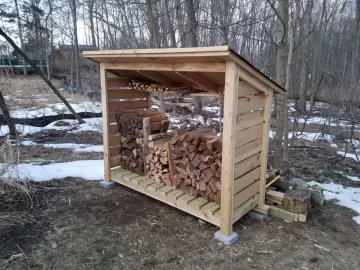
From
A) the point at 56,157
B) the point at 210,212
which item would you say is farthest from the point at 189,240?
the point at 56,157

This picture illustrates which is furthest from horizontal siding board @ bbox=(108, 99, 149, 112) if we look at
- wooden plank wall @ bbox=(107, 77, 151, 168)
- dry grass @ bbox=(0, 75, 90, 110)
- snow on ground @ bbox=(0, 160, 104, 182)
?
dry grass @ bbox=(0, 75, 90, 110)

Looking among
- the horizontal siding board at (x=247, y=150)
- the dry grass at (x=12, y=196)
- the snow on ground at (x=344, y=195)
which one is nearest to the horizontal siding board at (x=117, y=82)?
the dry grass at (x=12, y=196)

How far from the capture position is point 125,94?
13.2 feet

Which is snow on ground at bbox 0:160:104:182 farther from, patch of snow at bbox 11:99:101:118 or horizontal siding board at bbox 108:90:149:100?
patch of snow at bbox 11:99:101:118

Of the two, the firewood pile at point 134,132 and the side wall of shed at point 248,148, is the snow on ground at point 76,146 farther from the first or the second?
the side wall of shed at point 248,148

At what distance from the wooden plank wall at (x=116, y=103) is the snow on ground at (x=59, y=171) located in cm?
49

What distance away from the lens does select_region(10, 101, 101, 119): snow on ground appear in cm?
773

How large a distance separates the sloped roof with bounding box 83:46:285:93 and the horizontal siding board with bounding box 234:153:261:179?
80cm

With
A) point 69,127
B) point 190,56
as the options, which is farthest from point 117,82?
point 69,127

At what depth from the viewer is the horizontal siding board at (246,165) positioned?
8.82 feet

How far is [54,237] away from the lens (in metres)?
2.63

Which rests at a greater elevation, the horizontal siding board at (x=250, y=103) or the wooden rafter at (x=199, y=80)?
the wooden rafter at (x=199, y=80)

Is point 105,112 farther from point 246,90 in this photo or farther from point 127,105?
point 246,90

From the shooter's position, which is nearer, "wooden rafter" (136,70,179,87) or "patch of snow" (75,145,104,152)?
"wooden rafter" (136,70,179,87)
